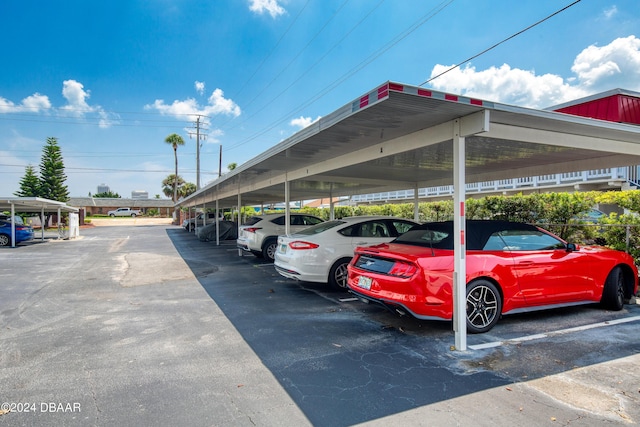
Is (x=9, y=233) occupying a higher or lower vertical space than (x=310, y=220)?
lower

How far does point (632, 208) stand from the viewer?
7762mm

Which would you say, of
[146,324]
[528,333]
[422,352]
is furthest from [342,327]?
[146,324]

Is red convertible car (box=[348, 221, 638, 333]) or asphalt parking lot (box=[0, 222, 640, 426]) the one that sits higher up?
red convertible car (box=[348, 221, 638, 333])

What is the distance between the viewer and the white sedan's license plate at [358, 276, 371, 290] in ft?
15.8

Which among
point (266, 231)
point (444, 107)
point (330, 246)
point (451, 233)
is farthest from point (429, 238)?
point (266, 231)

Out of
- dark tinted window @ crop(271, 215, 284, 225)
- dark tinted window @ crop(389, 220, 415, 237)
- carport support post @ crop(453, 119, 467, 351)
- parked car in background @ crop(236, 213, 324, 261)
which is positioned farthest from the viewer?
dark tinted window @ crop(271, 215, 284, 225)

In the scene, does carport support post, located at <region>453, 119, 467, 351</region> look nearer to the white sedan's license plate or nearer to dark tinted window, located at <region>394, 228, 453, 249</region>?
dark tinted window, located at <region>394, 228, 453, 249</region>

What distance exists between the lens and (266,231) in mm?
11688

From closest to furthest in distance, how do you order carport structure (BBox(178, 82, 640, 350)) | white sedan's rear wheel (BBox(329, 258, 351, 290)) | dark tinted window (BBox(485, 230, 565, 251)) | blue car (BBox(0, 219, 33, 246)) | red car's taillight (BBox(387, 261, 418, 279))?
carport structure (BBox(178, 82, 640, 350)), red car's taillight (BBox(387, 261, 418, 279)), dark tinted window (BBox(485, 230, 565, 251)), white sedan's rear wheel (BBox(329, 258, 351, 290)), blue car (BBox(0, 219, 33, 246))

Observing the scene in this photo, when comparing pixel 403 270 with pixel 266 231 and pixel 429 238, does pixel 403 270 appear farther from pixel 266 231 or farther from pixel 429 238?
pixel 266 231

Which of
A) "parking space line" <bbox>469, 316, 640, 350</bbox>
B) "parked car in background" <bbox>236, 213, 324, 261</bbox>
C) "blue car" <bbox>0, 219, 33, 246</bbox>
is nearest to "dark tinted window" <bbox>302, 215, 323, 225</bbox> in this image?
"parked car in background" <bbox>236, 213, 324, 261</bbox>

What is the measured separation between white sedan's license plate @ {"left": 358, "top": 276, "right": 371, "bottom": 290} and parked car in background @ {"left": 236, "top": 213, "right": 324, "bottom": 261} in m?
6.84

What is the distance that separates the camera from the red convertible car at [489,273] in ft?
14.4

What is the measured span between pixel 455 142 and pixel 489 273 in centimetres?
169
